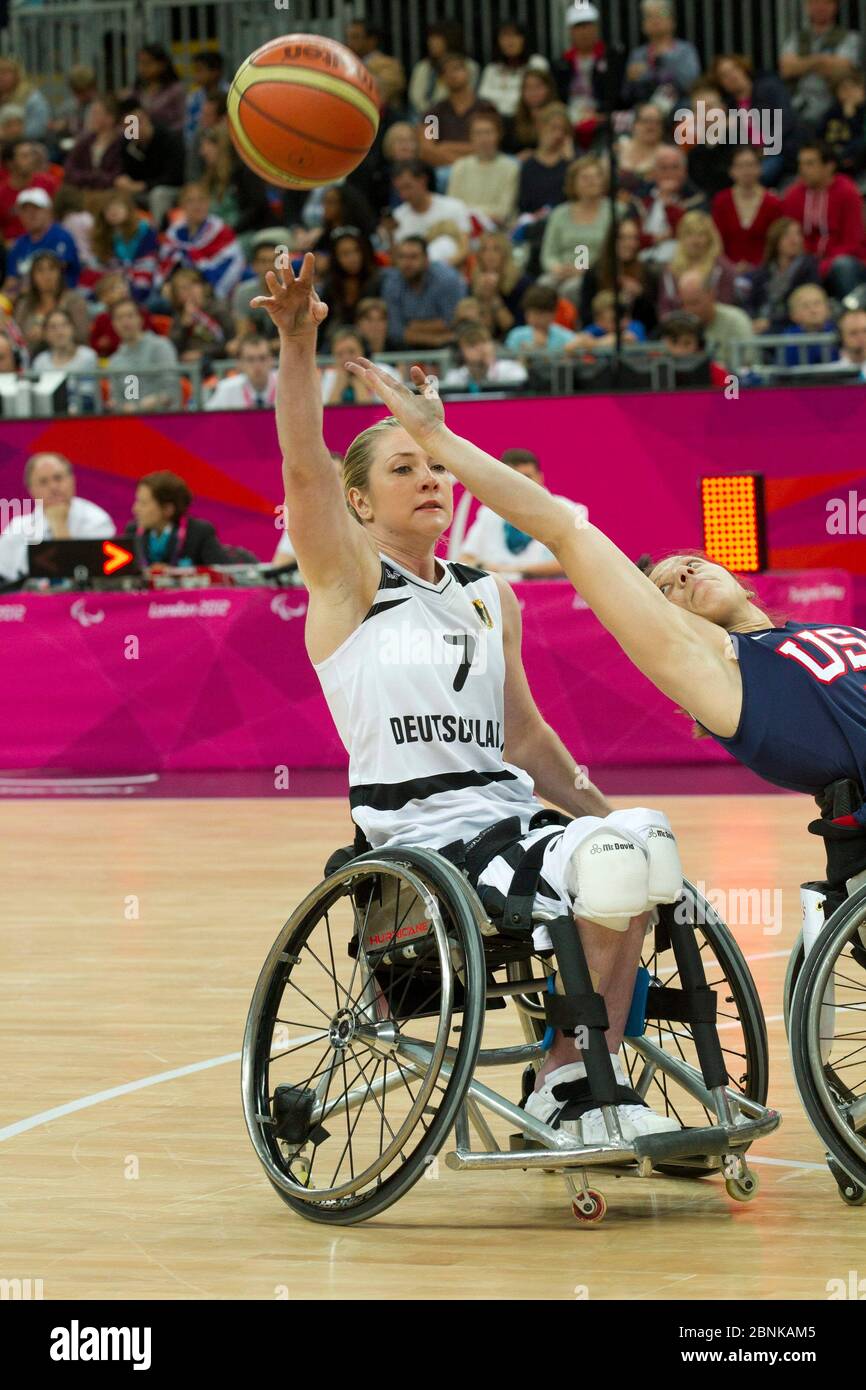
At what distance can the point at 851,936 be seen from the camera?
12.0 feet

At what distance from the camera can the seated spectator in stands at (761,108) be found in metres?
13.6

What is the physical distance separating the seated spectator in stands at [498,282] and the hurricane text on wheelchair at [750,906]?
6453 mm

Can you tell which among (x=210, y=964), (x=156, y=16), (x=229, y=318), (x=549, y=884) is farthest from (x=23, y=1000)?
(x=156, y=16)

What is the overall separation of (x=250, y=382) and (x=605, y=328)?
6.93ft

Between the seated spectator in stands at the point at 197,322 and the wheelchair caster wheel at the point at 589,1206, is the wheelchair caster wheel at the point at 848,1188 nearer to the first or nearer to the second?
the wheelchair caster wheel at the point at 589,1206

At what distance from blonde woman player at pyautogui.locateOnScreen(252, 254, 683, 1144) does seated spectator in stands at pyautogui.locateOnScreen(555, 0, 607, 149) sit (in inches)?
426

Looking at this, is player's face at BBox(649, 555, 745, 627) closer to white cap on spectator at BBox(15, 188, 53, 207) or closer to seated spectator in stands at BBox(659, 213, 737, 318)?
seated spectator in stands at BBox(659, 213, 737, 318)

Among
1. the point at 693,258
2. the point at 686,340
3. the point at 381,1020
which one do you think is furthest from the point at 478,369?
the point at 381,1020

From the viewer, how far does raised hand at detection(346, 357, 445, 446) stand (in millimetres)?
3742

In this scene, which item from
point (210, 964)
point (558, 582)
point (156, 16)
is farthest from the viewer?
point (156, 16)

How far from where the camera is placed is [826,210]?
42.6 feet
